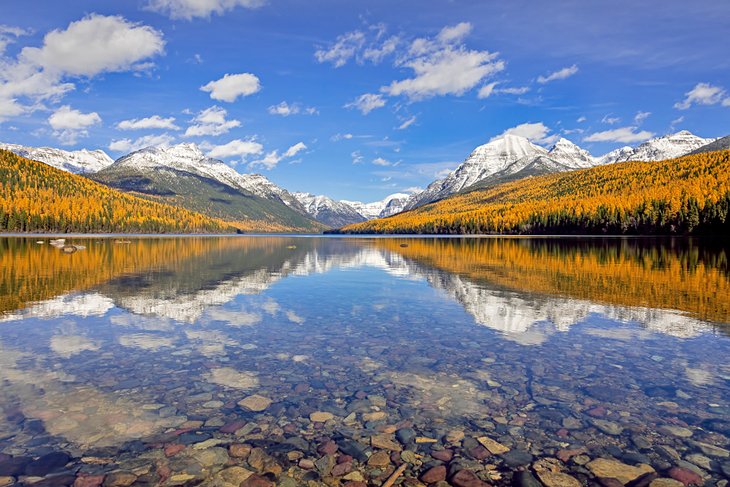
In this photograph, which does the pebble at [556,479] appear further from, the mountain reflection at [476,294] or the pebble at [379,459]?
the mountain reflection at [476,294]

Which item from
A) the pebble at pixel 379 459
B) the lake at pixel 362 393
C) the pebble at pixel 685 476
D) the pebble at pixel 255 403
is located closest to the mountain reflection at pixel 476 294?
the lake at pixel 362 393

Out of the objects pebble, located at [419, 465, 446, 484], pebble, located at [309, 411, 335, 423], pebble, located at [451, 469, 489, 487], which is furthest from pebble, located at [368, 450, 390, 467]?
pebble, located at [309, 411, 335, 423]

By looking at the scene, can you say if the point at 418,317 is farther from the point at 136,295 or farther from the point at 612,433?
the point at 136,295

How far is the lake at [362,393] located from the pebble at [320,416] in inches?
2.1

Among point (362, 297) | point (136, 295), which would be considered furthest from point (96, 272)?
point (362, 297)

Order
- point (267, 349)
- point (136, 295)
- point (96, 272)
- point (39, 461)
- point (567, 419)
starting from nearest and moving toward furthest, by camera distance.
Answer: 1. point (39, 461)
2. point (567, 419)
3. point (267, 349)
4. point (136, 295)
5. point (96, 272)

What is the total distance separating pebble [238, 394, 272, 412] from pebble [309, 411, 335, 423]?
147 cm

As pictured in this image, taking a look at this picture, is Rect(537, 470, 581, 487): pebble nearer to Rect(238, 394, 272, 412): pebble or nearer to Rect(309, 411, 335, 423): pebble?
Rect(309, 411, 335, 423): pebble

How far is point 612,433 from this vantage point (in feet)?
33.9

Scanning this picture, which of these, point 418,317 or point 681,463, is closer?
point 681,463

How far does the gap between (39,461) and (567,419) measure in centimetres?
1226

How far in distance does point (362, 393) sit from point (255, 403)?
10.3ft

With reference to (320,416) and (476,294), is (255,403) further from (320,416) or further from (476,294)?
(476,294)

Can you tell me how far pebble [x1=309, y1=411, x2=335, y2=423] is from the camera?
1091 centimetres
